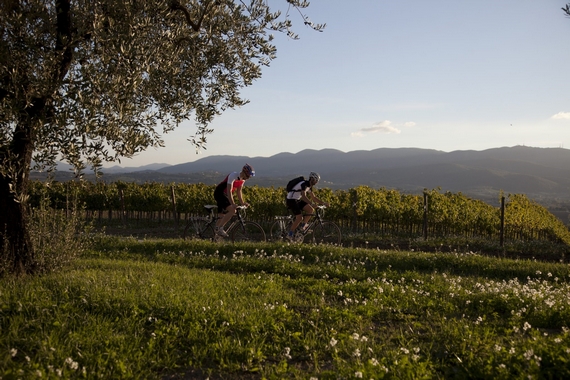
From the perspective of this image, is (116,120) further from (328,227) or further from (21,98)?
(328,227)

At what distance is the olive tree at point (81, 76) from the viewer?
6.73 metres

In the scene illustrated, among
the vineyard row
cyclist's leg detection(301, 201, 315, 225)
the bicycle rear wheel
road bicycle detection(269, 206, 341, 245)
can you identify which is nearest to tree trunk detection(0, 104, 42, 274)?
the bicycle rear wheel

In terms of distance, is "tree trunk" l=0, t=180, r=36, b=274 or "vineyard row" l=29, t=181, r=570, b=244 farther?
"vineyard row" l=29, t=181, r=570, b=244

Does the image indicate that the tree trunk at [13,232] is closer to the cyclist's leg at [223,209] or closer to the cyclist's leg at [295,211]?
the cyclist's leg at [223,209]

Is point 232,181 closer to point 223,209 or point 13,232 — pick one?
point 223,209

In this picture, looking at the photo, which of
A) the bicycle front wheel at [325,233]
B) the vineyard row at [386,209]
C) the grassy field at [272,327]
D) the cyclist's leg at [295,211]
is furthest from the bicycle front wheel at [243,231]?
the vineyard row at [386,209]

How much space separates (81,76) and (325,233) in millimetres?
9517

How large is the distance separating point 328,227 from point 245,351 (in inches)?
381

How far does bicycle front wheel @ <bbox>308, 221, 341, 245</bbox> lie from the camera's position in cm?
1450

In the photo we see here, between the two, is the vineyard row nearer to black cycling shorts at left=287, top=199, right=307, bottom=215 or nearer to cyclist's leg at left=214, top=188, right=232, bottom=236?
black cycling shorts at left=287, top=199, right=307, bottom=215

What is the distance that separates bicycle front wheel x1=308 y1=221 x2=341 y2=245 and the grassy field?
4.94 m

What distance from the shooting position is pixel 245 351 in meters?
5.24

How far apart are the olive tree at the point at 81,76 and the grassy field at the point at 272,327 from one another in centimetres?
200

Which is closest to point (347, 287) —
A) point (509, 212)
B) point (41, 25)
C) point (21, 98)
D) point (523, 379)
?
point (523, 379)
